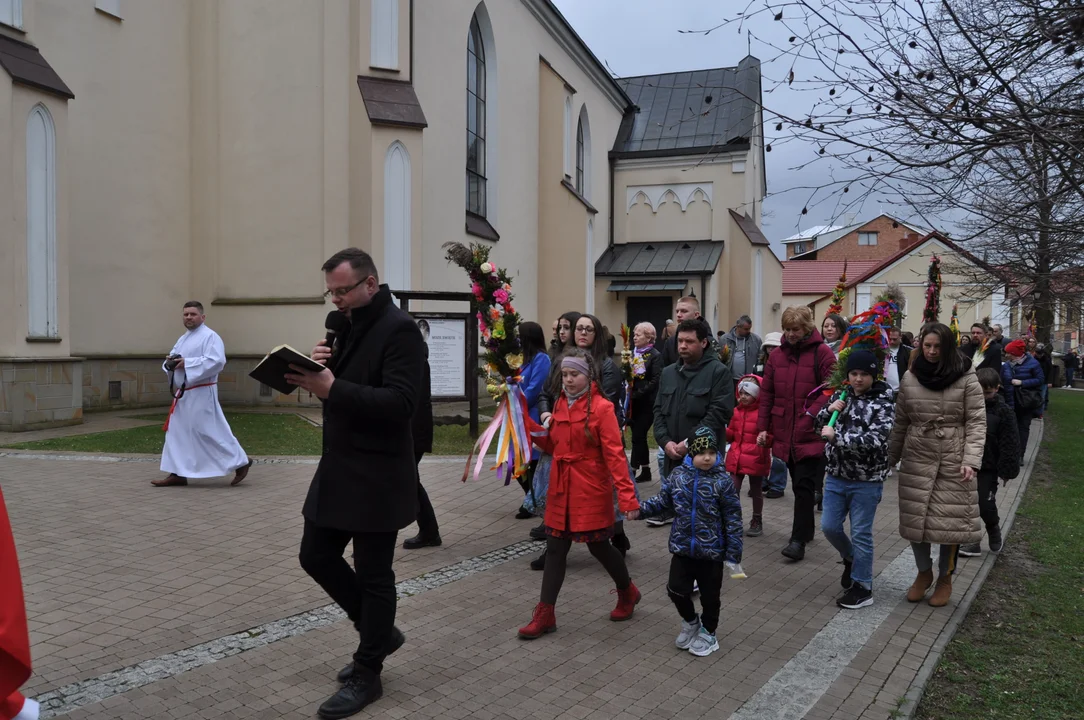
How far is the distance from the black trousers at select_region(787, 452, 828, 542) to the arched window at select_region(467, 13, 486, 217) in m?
14.8

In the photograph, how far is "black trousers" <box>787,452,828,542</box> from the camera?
6648 mm

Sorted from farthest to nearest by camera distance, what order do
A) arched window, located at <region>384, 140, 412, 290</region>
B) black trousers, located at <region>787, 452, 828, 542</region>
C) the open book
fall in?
1. arched window, located at <region>384, 140, 412, 290</region>
2. black trousers, located at <region>787, 452, 828, 542</region>
3. the open book

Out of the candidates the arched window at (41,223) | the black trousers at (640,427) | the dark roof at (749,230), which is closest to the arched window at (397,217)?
the arched window at (41,223)

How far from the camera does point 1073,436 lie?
17672mm

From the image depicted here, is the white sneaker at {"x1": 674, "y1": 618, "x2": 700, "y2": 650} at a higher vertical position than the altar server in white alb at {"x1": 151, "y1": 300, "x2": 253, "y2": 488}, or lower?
lower

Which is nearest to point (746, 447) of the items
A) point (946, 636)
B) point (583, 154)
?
point (946, 636)

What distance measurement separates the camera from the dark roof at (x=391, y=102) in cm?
1508

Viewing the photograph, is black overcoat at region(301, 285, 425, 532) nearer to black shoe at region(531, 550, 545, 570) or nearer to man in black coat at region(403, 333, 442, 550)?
man in black coat at region(403, 333, 442, 550)

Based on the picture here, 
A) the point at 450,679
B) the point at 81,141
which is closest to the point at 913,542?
the point at 450,679

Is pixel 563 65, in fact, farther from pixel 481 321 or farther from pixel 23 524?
pixel 23 524

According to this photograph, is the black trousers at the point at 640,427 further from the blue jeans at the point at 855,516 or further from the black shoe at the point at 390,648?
the black shoe at the point at 390,648

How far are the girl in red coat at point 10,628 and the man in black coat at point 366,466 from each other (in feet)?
4.63

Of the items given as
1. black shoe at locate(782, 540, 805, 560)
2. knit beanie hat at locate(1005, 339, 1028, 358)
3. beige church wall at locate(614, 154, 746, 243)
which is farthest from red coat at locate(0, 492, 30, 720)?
beige church wall at locate(614, 154, 746, 243)

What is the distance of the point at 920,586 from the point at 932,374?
155 cm
